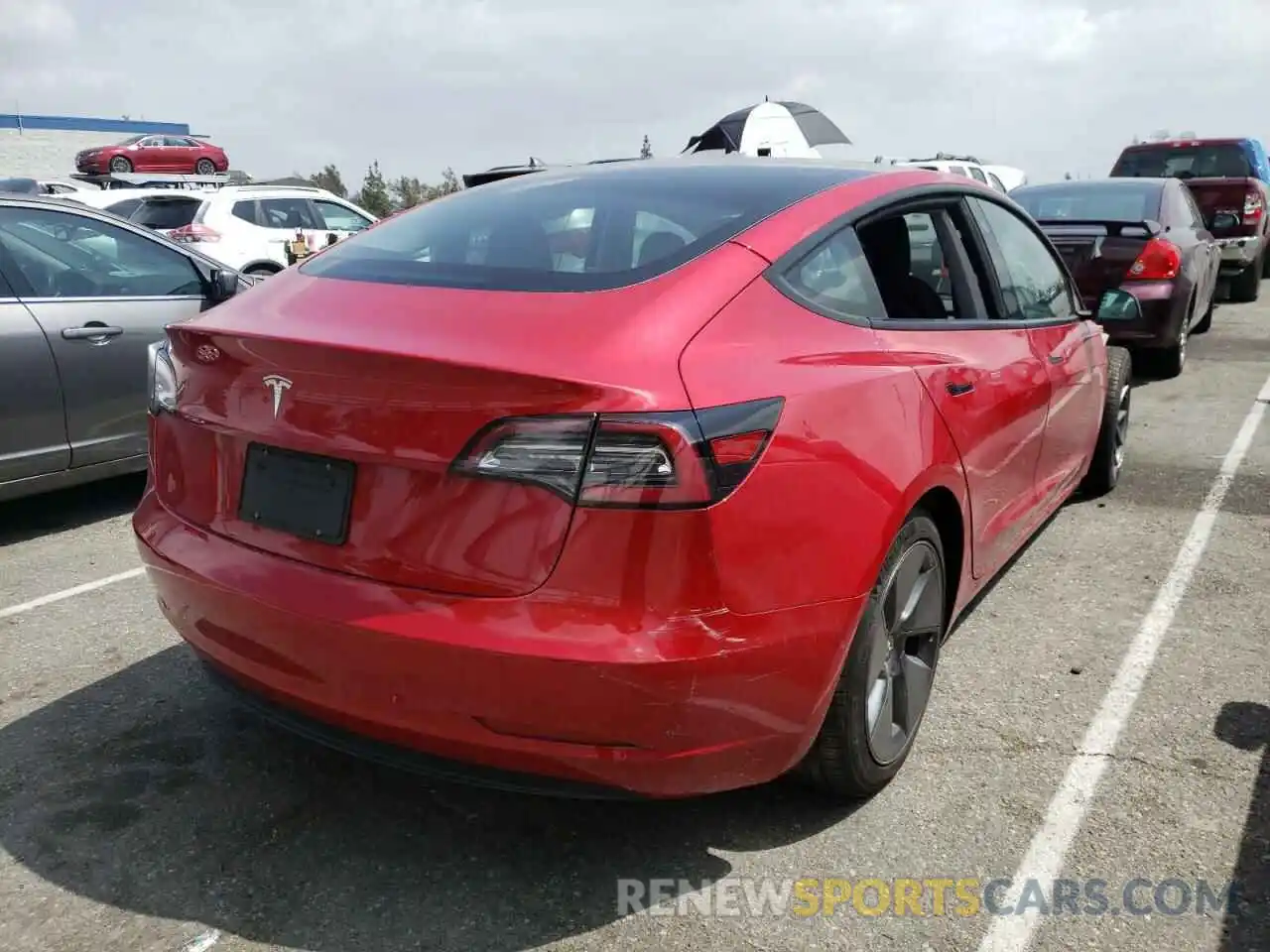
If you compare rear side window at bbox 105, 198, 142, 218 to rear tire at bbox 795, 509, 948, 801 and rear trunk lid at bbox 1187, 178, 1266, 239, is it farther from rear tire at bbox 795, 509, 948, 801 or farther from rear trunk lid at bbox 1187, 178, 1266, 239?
rear tire at bbox 795, 509, 948, 801

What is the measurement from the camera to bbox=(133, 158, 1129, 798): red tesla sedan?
205 cm

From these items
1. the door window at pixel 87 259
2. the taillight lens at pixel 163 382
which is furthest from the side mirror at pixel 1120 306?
the door window at pixel 87 259

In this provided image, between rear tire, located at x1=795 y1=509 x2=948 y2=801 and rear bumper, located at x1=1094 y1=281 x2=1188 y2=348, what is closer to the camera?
rear tire, located at x1=795 y1=509 x2=948 y2=801

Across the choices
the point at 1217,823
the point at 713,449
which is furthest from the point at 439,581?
the point at 1217,823

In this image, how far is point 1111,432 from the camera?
5.17m

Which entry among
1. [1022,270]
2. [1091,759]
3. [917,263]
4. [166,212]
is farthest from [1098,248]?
[166,212]

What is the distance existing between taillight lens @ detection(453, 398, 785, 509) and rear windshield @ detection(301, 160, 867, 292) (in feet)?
1.50

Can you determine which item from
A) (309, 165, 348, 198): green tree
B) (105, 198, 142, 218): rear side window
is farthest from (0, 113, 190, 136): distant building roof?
(105, 198, 142, 218): rear side window

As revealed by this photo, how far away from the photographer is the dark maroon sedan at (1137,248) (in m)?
7.70

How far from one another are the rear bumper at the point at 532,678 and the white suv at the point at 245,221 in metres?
11.2

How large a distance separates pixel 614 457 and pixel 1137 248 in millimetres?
6912

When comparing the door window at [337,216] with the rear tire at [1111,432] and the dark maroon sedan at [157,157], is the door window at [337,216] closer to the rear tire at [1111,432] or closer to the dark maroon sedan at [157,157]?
the rear tire at [1111,432]

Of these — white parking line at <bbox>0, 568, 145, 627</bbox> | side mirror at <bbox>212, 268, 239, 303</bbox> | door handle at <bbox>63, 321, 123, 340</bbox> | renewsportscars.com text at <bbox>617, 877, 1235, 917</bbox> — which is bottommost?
white parking line at <bbox>0, 568, 145, 627</bbox>

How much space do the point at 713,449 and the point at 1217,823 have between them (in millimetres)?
1643
